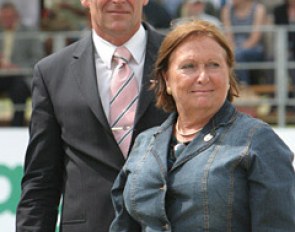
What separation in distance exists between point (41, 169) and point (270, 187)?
132 centimetres

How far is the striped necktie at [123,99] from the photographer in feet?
13.0

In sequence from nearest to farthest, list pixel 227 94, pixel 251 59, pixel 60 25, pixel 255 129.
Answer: pixel 255 129
pixel 227 94
pixel 251 59
pixel 60 25

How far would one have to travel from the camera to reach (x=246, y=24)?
10.1 m

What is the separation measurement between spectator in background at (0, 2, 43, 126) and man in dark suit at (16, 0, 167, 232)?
245 inches

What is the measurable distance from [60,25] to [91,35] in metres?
6.81

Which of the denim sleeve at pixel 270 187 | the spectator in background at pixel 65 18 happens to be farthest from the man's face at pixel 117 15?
the spectator in background at pixel 65 18

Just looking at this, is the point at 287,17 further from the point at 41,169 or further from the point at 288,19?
the point at 41,169

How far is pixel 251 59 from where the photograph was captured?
1009 centimetres

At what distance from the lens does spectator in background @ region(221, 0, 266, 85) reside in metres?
9.98

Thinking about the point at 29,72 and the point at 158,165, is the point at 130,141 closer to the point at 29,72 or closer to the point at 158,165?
the point at 158,165

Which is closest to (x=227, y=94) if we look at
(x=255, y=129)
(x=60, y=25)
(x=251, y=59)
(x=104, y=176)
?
(x=255, y=129)

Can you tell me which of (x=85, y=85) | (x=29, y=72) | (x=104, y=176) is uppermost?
A: (x=85, y=85)

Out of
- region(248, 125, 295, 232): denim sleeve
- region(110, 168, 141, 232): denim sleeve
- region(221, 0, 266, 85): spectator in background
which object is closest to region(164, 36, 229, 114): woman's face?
region(248, 125, 295, 232): denim sleeve

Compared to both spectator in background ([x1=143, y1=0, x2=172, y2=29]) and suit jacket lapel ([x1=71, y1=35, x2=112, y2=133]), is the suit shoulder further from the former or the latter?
spectator in background ([x1=143, y1=0, x2=172, y2=29])
